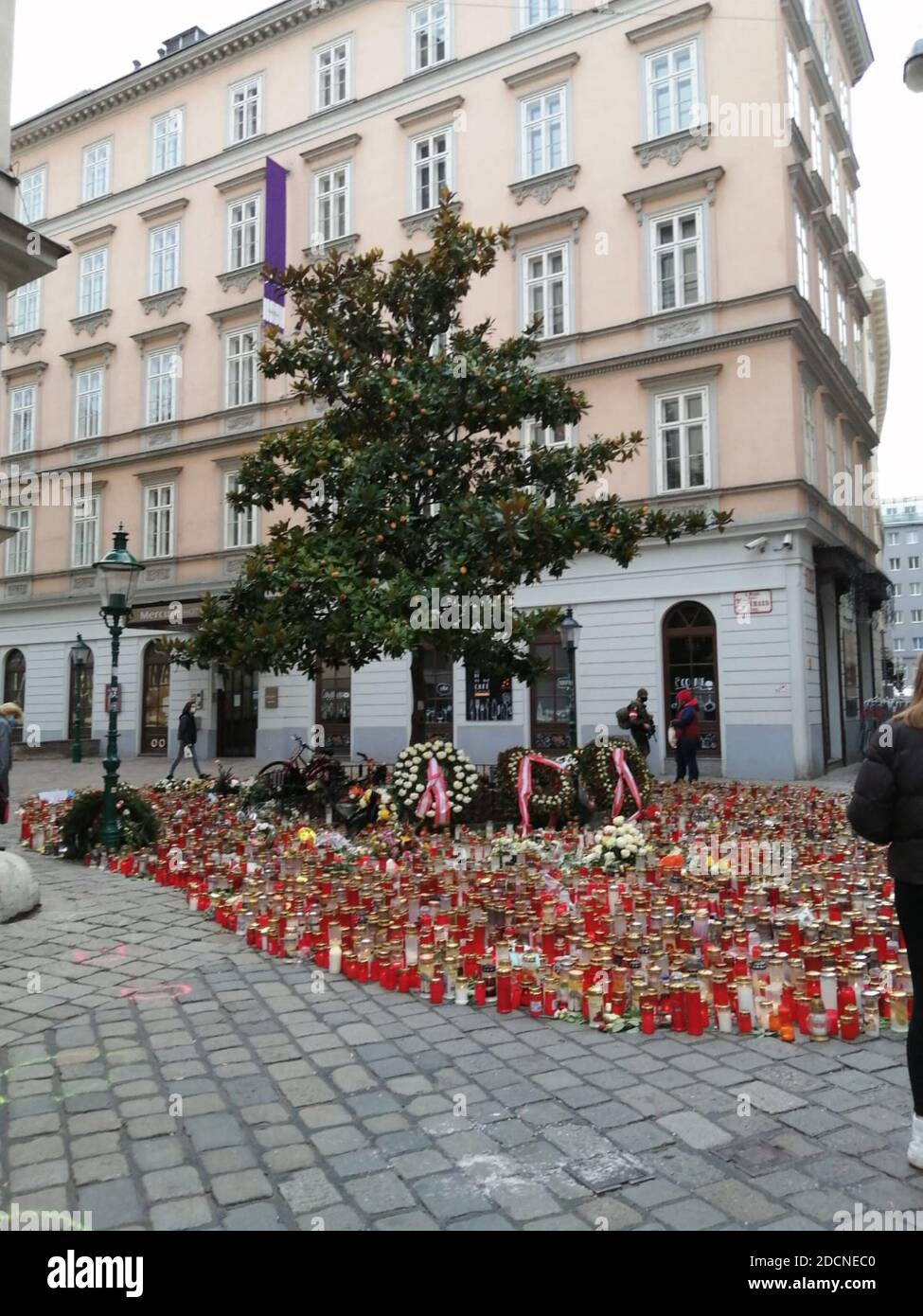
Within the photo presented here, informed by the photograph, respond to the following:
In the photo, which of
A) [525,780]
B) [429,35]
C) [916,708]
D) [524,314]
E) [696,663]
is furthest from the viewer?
[429,35]

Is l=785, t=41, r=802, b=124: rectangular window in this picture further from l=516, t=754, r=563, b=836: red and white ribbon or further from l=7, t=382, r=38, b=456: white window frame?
l=7, t=382, r=38, b=456: white window frame

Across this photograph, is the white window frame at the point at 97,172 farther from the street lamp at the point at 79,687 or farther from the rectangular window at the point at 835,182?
the rectangular window at the point at 835,182

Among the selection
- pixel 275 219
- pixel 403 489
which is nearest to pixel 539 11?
pixel 275 219

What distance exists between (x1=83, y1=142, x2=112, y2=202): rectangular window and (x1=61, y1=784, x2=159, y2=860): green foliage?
2516 cm

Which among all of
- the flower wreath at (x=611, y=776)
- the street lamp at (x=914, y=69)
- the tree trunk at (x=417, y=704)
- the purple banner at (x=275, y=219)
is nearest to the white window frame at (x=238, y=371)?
the purple banner at (x=275, y=219)

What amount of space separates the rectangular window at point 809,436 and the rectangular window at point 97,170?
21990 mm

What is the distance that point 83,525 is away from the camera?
27.0 metres

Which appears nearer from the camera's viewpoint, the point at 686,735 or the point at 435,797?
the point at 435,797

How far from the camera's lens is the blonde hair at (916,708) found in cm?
314

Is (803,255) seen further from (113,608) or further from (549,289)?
(113,608)

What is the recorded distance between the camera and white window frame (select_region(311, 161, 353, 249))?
23.5 meters

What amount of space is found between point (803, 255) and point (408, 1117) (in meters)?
20.4
